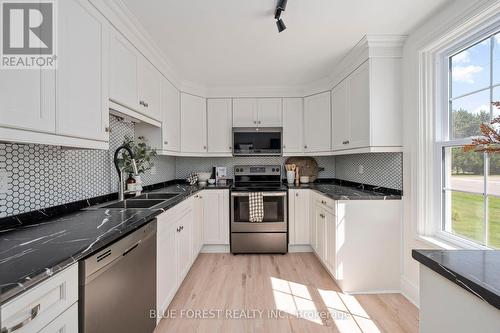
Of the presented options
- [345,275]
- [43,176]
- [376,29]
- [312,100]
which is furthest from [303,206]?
[43,176]

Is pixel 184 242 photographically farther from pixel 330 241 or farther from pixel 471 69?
pixel 471 69

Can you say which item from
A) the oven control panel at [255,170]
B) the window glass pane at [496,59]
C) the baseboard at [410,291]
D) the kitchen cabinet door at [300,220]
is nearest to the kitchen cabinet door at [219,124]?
the oven control panel at [255,170]

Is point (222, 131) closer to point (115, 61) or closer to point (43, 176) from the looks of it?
point (115, 61)

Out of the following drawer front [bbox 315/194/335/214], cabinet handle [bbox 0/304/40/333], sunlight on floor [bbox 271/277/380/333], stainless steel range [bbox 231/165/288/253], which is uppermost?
drawer front [bbox 315/194/335/214]

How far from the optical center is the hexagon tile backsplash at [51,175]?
4.00 feet

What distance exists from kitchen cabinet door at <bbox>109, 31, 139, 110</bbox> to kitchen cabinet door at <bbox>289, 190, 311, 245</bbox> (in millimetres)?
2232

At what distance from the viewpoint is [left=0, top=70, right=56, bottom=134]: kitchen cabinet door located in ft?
2.91

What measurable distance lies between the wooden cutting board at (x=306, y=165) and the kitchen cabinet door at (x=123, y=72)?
8.12ft

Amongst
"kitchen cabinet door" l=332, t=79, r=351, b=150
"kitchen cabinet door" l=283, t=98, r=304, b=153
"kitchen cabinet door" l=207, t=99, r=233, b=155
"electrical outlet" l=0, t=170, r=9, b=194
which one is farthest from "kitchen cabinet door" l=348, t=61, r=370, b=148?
"electrical outlet" l=0, t=170, r=9, b=194

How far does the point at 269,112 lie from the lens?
3.41 m

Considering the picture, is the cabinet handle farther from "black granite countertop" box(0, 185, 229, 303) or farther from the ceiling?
the ceiling

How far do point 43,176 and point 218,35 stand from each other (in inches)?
67.0

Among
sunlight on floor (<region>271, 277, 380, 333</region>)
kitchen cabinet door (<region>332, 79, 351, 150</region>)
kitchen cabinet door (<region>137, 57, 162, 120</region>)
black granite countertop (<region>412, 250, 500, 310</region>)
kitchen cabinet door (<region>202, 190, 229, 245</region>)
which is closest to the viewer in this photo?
black granite countertop (<region>412, 250, 500, 310</region>)

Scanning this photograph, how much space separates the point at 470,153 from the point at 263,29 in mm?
1842
